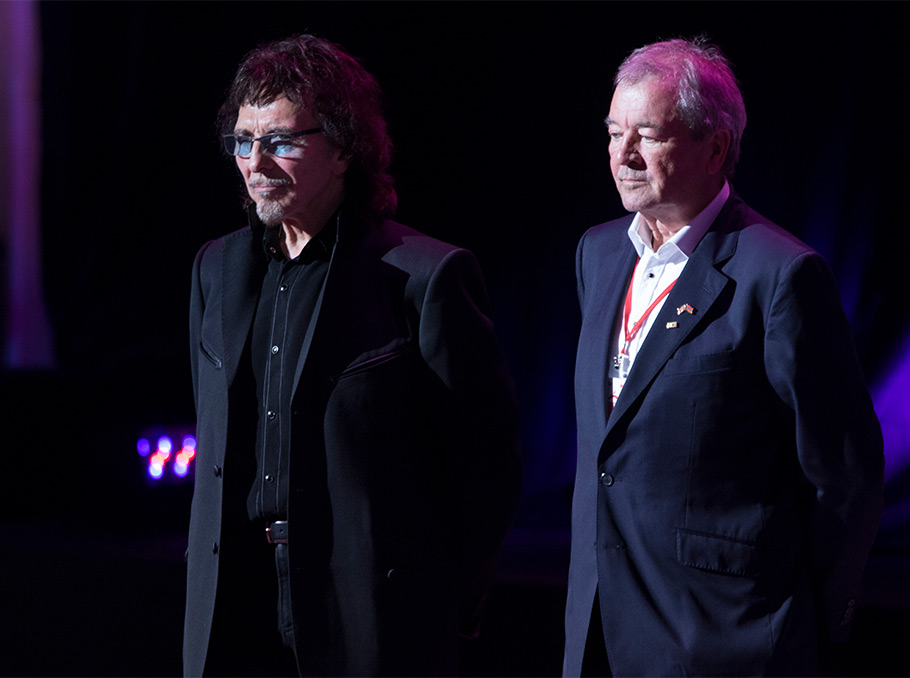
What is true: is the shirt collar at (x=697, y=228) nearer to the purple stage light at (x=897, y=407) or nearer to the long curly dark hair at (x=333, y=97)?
the long curly dark hair at (x=333, y=97)

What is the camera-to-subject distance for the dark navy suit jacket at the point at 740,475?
5.85 feet

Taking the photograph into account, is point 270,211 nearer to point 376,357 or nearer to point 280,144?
point 280,144

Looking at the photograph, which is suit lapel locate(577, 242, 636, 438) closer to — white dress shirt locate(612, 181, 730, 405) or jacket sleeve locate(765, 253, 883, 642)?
white dress shirt locate(612, 181, 730, 405)

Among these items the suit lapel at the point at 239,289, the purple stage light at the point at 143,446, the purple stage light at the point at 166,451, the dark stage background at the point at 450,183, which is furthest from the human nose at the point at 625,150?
the purple stage light at the point at 143,446

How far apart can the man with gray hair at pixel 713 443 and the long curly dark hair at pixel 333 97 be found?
0.52 m

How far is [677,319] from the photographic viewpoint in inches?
73.2

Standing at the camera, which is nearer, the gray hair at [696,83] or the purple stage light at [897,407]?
the gray hair at [696,83]

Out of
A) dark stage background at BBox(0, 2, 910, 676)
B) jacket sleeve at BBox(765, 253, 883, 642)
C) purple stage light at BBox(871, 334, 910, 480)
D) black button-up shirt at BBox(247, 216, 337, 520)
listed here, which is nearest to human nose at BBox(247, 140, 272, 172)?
black button-up shirt at BBox(247, 216, 337, 520)

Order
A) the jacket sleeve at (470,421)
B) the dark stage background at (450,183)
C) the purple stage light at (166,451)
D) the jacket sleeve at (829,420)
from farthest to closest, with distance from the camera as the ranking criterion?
1. the dark stage background at (450,183)
2. the purple stage light at (166,451)
3. the jacket sleeve at (470,421)
4. the jacket sleeve at (829,420)

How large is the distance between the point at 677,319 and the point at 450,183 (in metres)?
2.78

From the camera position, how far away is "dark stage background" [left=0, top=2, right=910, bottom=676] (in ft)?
13.2

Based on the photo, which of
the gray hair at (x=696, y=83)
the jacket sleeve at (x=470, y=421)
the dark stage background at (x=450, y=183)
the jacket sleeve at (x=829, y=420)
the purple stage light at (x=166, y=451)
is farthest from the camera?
the dark stage background at (x=450, y=183)

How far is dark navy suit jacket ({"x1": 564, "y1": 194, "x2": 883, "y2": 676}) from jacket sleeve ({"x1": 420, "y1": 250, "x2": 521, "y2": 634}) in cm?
24

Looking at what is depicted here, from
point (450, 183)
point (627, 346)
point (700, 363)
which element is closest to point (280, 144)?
point (627, 346)
